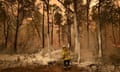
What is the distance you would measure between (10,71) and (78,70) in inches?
201

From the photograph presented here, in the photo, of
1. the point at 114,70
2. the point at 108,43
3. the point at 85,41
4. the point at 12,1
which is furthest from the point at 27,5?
the point at 114,70

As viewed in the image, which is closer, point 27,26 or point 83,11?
point 83,11

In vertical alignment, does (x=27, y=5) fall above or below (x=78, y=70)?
above

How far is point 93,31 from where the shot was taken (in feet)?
144

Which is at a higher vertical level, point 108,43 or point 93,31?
point 93,31

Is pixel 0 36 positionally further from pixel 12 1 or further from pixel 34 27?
pixel 12 1

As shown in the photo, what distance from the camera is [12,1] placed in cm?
3250

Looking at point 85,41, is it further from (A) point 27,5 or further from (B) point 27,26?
(A) point 27,5

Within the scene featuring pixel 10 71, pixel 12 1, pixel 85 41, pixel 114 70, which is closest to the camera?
pixel 10 71

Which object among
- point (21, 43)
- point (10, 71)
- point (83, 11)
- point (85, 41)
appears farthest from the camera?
point (85, 41)

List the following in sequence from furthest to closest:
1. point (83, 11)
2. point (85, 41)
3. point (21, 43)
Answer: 1. point (85, 41)
2. point (21, 43)
3. point (83, 11)

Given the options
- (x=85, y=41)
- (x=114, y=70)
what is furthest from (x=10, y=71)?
(x=85, y=41)

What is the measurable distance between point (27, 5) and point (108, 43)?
19.9 meters

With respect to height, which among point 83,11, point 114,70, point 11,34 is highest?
point 83,11
